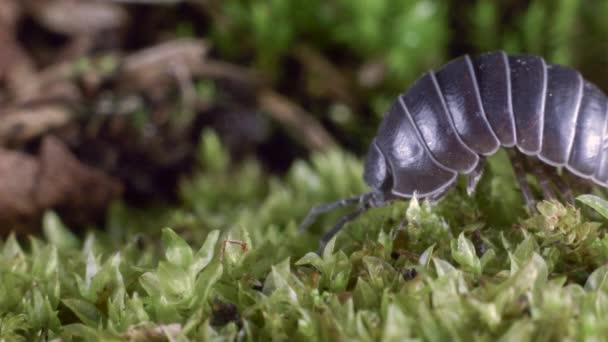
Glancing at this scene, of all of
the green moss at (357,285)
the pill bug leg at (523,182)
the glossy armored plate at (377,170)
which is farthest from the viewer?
the glossy armored plate at (377,170)

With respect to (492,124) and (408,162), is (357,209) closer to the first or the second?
(408,162)

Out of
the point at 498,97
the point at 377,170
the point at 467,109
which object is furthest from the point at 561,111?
the point at 377,170

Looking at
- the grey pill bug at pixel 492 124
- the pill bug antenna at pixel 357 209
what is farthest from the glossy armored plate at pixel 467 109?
the pill bug antenna at pixel 357 209

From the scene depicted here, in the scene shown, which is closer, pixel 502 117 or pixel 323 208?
pixel 502 117

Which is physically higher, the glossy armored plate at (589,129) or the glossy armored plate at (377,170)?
the glossy armored plate at (589,129)

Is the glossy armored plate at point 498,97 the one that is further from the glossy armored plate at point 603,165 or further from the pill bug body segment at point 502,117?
the glossy armored plate at point 603,165

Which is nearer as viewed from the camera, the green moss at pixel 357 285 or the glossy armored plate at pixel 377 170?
the green moss at pixel 357 285

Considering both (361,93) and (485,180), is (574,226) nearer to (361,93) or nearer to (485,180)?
(485,180)
